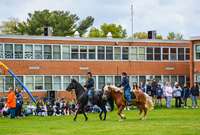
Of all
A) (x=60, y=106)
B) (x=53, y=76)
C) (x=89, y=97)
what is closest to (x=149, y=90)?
(x=60, y=106)

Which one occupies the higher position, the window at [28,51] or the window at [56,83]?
the window at [28,51]

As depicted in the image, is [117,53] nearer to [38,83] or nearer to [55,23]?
[38,83]

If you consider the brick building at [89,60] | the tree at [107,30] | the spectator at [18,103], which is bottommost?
the spectator at [18,103]

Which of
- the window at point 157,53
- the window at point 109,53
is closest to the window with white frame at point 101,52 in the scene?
the window at point 109,53

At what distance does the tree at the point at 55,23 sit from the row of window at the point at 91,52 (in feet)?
82.5

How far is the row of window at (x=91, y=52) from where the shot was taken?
36594mm

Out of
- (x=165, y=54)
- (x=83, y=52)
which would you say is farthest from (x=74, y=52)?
(x=165, y=54)

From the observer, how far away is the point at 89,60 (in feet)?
129

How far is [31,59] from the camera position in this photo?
37125 millimetres

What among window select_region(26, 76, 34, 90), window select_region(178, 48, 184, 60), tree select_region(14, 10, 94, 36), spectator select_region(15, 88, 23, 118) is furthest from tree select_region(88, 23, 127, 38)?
spectator select_region(15, 88, 23, 118)

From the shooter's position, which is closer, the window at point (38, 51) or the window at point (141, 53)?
the window at point (38, 51)

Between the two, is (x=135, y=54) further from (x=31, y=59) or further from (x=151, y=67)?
(x=31, y=59)

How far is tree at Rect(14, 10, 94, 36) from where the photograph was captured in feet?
214

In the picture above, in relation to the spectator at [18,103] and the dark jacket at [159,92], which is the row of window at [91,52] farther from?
the spectator at [18,103]
